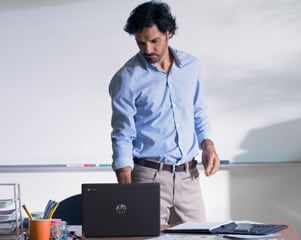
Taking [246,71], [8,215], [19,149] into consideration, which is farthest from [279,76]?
[8,215]

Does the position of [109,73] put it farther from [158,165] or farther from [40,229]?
[40,229]

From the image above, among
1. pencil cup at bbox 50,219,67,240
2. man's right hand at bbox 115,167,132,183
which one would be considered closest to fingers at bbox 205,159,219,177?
man's right hand at bbox 115,167,132,183

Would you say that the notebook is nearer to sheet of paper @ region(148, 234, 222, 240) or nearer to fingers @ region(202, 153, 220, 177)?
sheet of paper @ region(148, 234, 222, 240)

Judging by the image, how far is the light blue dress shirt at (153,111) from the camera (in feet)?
8.98

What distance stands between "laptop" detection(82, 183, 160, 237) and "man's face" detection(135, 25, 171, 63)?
0.73 meters

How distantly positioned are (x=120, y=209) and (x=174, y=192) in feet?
1.87

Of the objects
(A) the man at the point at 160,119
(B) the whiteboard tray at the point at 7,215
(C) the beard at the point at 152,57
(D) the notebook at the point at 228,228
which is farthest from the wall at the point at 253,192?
(B) the whiteboard tray at the point at 7,215

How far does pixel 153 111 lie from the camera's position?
2.78 meters

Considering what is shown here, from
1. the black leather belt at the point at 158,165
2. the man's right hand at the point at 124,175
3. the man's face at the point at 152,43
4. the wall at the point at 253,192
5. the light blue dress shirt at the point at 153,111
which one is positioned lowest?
the wall at the point at 253,192

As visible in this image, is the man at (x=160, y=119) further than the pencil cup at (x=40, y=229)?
Yes

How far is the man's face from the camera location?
2701 millimetres

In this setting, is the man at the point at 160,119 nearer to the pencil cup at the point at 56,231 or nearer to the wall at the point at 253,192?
the pencil cup at the point at 56,231

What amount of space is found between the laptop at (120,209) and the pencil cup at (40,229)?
140mm

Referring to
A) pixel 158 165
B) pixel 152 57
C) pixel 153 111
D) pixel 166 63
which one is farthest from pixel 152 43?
pixel 158 165
